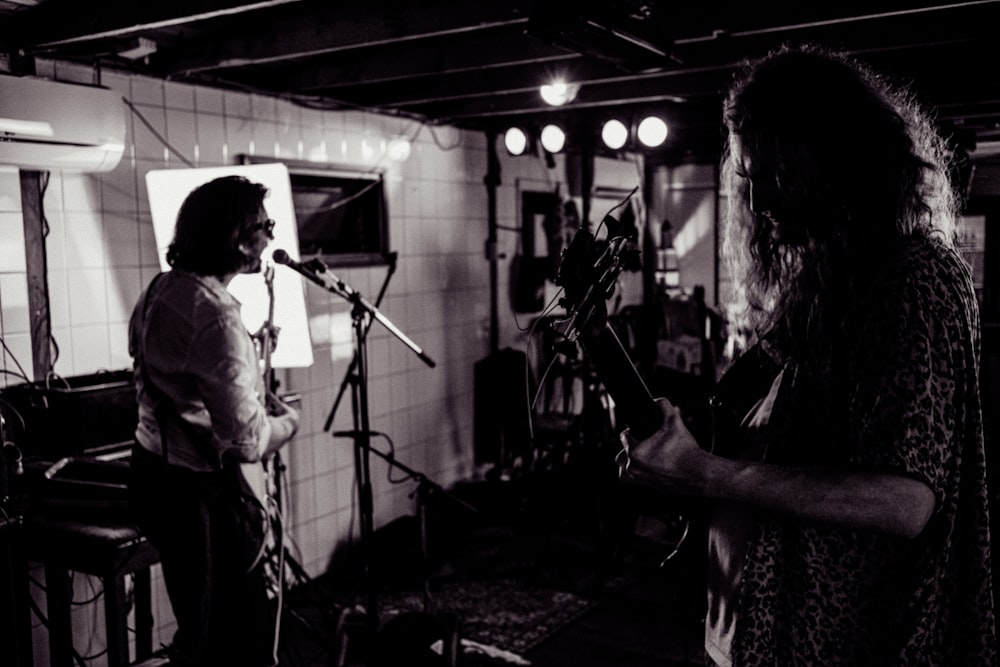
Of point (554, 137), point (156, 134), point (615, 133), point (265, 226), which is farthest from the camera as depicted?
point (554, 137)

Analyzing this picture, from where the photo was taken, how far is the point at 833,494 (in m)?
1.07

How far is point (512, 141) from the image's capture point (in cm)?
504

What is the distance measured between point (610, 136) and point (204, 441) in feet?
10.1

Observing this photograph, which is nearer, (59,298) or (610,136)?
(59,298)

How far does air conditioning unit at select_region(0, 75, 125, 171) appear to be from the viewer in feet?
8.91

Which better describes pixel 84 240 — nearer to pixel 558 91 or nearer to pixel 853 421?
pixel 558 91

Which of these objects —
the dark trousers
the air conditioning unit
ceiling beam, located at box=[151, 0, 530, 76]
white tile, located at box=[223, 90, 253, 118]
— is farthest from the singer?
white tile, located at box=[223, 90, 253, 118]

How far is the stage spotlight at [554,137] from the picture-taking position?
486cm

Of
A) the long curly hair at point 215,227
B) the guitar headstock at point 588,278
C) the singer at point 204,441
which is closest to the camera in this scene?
the guitar headstock at point 588,278

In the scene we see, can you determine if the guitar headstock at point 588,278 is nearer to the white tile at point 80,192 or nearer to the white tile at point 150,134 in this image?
the white tile at point 80,192

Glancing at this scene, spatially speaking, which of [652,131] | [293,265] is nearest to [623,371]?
[293,265]

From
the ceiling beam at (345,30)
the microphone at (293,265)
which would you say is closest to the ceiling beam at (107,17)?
the ceiling beam at (345,30)

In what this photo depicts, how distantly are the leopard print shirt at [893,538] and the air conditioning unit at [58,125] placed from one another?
8.35ft

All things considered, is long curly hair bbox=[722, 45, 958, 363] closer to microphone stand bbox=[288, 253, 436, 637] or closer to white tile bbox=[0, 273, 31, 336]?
microphone stand bbox=[288, 253, 436, 637]
